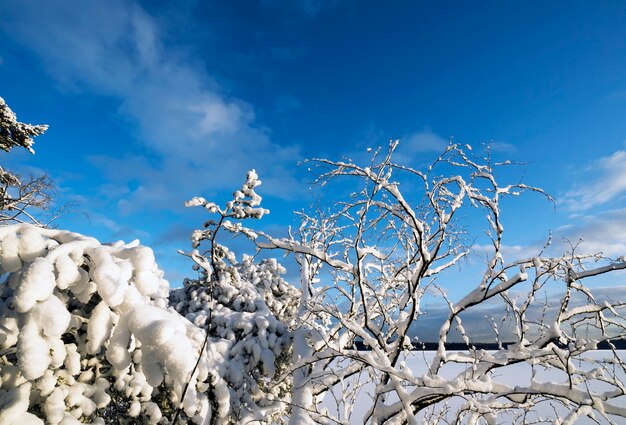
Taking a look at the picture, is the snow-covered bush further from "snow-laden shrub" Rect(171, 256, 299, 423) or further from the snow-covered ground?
the snow-covered ground

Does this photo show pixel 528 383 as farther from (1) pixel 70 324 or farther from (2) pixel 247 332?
(1) pixel 70 324

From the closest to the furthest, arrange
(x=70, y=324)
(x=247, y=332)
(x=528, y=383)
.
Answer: (x=70, y=324) < (x=528, y=383) < (x=247, y=332)

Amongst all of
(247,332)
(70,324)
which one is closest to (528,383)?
(247,332)

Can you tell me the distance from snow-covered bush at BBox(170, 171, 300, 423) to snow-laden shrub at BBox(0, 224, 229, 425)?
3.03 feet

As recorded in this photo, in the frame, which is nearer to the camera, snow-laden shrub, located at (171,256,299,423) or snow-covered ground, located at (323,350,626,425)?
snow-covered ground, located at (323,350,626,425)

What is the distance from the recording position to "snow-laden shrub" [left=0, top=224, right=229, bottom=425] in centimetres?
185

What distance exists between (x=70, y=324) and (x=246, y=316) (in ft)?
14.7

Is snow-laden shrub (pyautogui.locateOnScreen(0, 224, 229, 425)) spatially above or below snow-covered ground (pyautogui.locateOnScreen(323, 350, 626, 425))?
below

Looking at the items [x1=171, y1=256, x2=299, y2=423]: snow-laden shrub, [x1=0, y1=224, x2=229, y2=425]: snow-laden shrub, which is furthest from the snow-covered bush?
[x1=0, y1=224, x2=229, y2=425]: snow-laden shrub

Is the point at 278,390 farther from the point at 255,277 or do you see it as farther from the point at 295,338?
the point at 255,277

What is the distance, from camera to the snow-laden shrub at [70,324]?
1854 mm

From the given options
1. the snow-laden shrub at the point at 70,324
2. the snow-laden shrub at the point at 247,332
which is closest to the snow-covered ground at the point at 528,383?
the snow-laden shrub at the point at 247,332

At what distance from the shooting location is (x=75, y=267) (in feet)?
6.78

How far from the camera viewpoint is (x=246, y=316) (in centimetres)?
658
